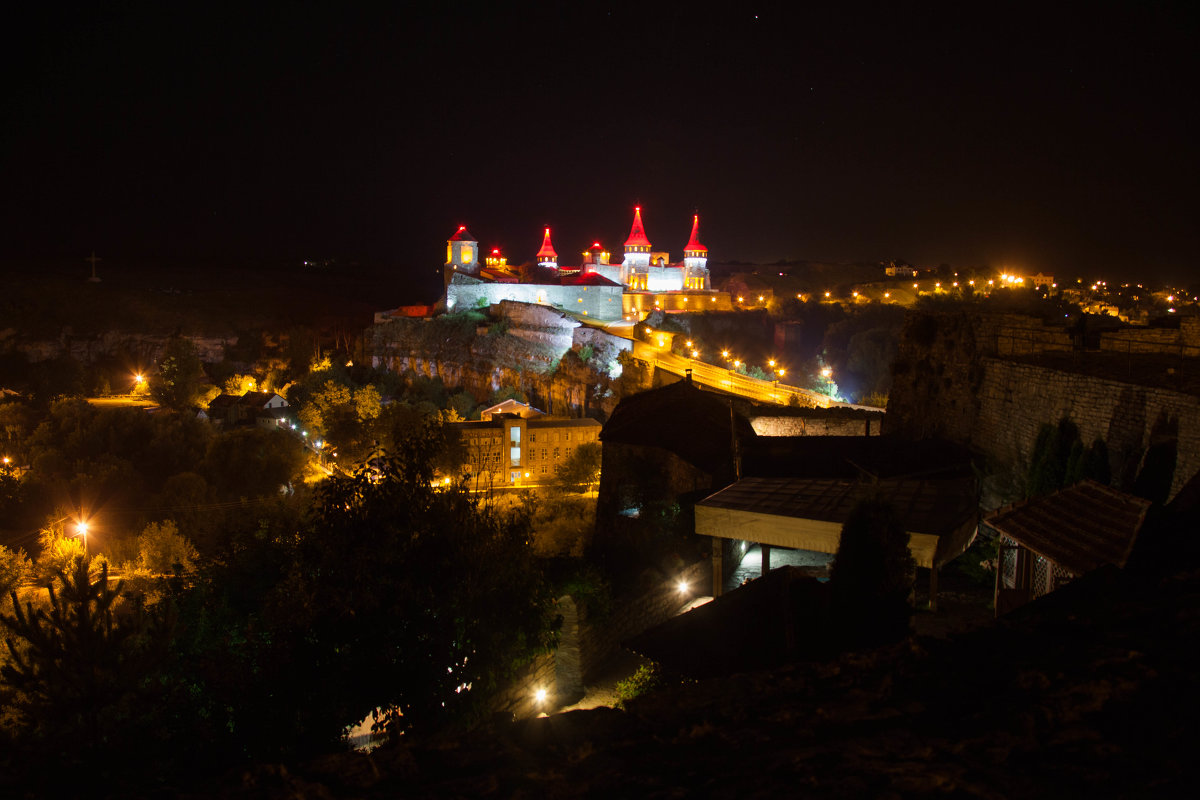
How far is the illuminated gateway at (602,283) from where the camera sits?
5181 centimetres

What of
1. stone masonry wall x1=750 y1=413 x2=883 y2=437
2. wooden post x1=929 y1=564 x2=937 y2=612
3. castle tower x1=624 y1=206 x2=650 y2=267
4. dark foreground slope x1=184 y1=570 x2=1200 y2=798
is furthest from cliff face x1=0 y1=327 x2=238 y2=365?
dark foreground slope x1=184 y1=570 x2=1200 y2=798

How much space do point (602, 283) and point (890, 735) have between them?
50.5 m

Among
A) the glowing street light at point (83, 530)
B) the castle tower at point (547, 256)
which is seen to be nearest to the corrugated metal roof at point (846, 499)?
the glowing street light at point (83, 530)

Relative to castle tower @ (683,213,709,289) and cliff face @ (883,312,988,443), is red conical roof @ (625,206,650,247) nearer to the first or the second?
castle tower @ (683,213,709,289)

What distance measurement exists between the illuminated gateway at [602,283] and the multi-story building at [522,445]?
18227 millimetres

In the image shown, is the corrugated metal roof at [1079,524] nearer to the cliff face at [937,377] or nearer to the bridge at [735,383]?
the cliff face at [937,377]

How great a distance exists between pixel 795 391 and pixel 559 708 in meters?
24.9

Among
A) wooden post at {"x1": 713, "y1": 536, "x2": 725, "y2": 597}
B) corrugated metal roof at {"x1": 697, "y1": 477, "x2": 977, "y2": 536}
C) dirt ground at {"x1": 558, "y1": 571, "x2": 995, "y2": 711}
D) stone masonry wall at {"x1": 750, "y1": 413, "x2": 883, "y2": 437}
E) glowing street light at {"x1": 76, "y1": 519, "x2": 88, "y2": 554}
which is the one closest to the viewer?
dirt ground at {"x1": 558, "y1": 571, "x2": 995, "y2": 711}

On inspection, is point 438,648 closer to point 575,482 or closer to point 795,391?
point 575,482

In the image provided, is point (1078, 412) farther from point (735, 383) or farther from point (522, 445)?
point (522, 445)

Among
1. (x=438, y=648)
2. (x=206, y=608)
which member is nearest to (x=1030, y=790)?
(x=438, y=648)

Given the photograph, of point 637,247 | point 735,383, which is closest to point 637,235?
point 637,247

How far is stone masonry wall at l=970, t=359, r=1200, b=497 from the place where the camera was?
290 inches

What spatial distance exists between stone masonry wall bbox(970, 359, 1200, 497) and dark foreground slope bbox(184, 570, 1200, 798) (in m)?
4.10
